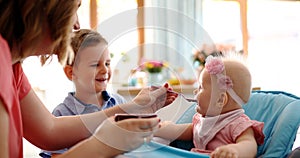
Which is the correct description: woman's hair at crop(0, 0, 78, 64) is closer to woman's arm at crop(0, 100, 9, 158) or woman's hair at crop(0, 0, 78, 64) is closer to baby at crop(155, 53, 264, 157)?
woman's arm at crop(0, 100, 9, 158)

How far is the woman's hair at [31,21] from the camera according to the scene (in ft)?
2.95

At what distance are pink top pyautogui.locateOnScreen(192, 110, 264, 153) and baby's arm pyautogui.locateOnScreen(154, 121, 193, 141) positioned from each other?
111 millimetres

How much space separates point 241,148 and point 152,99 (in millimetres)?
317

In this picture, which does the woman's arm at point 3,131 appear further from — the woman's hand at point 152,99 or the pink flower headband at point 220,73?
the pink flower headband at point 220,73

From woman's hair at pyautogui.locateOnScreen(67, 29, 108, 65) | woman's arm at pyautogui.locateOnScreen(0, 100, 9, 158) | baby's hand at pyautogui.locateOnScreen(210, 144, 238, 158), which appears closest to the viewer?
woman's arm at pyautogui.locateOnScreen(0, 100, 9, 158)

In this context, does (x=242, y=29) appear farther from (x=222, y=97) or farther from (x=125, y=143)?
(x=125, y=143)

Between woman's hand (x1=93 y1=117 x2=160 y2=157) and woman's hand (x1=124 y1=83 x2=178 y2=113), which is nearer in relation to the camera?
woman's hand (x1=93 y1=117 x2=160 y2=157)

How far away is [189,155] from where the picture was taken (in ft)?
3.68

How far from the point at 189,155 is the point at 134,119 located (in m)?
0.27

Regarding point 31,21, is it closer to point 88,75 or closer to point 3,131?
point 3,131

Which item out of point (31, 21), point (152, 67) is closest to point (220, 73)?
point (152, 67)

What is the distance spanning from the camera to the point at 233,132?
128cm

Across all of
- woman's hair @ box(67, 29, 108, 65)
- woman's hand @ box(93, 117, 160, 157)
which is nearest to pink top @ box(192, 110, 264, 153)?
woman's hand @ box(93, 117, 160, 157)

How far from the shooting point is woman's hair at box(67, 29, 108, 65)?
152 cm
